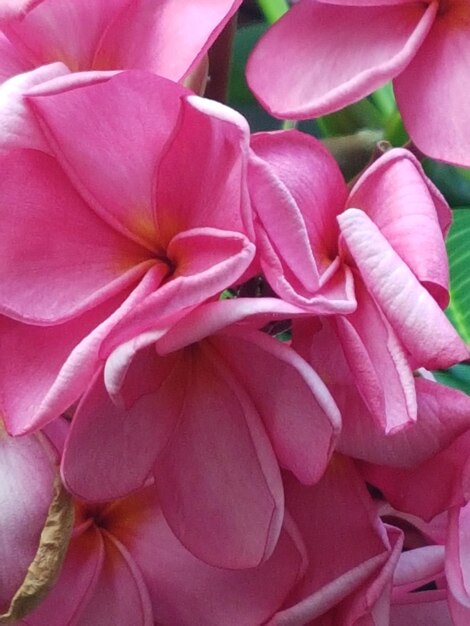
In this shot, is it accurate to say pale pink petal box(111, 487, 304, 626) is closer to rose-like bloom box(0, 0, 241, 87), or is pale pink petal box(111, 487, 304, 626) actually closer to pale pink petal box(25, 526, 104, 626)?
pale pink petal box(25, 526, 104, 626)

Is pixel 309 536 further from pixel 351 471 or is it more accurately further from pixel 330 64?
A: pixel 330 64

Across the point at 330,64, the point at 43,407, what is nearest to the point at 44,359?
the point at 43,407

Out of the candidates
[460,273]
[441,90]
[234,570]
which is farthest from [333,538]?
[460,273]

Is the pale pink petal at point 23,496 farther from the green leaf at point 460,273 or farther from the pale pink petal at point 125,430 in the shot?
the green leaf at point 460,273

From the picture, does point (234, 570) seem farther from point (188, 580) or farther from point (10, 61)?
point (10, 61)

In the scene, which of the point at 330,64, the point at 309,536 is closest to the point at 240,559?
the point at 309,536

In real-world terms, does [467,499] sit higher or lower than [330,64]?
lower
